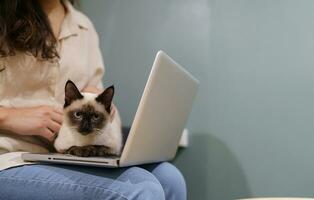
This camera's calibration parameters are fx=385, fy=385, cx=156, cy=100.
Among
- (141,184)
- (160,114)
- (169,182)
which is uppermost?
(160,114)

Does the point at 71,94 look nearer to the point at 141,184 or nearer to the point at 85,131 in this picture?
the point at 85,131

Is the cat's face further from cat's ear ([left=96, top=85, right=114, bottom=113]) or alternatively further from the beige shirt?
the beige shirt

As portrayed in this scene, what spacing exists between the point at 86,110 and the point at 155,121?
17 centimetres

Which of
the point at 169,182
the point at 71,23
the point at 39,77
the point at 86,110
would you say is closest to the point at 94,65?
the point at 71,23

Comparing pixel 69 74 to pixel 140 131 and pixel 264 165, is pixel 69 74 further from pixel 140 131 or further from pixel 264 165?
pixel 264 165

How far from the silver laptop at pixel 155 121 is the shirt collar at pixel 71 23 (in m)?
0.38

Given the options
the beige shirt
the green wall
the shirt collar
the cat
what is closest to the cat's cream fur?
the cat

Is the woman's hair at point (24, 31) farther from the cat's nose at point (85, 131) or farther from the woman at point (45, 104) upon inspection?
the cat's nose at point (85, 131)

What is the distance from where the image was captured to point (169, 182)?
1.05 metres

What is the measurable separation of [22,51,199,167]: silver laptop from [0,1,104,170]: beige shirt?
0.14 meters

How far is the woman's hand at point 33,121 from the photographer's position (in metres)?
0.92

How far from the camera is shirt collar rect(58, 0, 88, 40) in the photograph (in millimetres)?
1136

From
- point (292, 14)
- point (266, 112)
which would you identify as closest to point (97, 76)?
point (266, 112)

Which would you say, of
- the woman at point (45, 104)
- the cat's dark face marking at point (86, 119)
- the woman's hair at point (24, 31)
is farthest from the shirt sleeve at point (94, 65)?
the cat's dark face marking at point (86, 119)
